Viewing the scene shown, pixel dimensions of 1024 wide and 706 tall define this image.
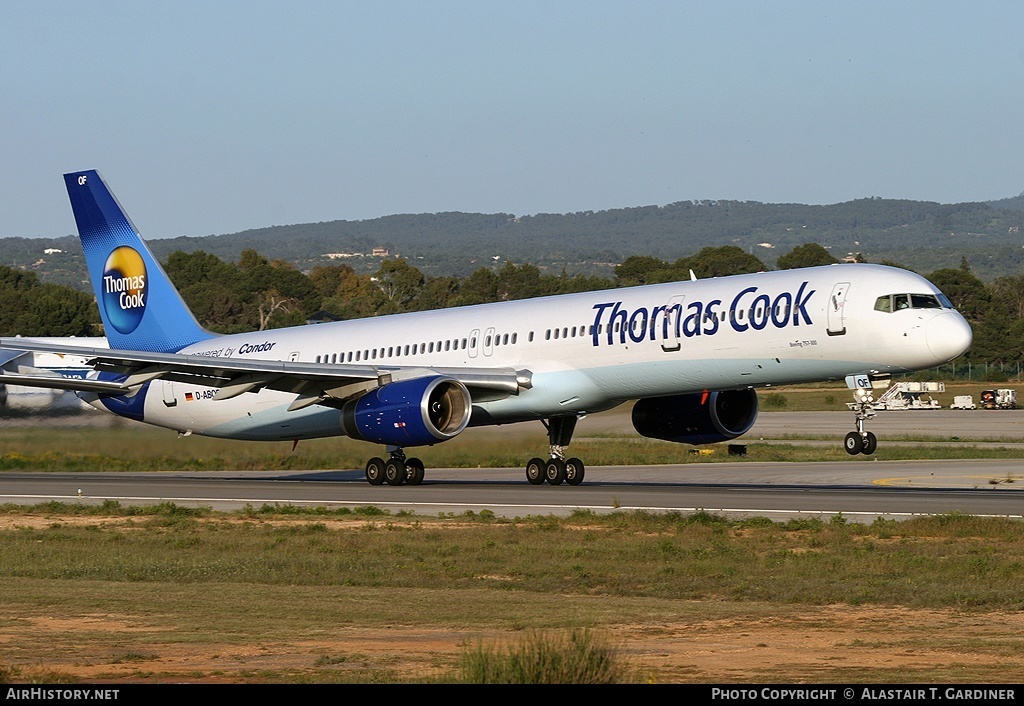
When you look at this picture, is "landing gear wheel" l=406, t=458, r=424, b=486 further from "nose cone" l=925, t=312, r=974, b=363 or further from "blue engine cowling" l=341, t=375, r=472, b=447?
"nose cone" l=925, t=312, r=974, b=363

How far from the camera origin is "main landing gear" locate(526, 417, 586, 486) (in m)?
40.0

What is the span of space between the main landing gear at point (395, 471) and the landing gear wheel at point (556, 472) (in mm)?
3682

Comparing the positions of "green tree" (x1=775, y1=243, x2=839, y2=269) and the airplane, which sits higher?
"green tree" (x1=775, y1=243, x2=839, y2=269)

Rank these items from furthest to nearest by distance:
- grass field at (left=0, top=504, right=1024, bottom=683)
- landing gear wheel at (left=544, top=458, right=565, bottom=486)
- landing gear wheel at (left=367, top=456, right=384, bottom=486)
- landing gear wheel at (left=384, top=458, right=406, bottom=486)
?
landing gear wheel at (left=367, top=456, right=384, bottom=486)
landing gear wheel at (left=384, top=458, right=406, bottom=486)
landing gear wheel at (left=544, top=458, right=565, bottom=486)
grass field at (left=0, top=504, right=1024, bottom=683)

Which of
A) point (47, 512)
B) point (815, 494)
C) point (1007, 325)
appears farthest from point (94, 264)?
point (1007, 325)

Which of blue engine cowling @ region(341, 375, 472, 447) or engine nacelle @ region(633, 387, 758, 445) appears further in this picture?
engine nacelle @ region(633, 387, 758, 445)

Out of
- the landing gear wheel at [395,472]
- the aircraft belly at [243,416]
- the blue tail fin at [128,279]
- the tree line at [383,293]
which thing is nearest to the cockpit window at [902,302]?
the landing gear wheel at [395,472]

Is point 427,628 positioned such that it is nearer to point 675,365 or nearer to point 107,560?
point 107,560

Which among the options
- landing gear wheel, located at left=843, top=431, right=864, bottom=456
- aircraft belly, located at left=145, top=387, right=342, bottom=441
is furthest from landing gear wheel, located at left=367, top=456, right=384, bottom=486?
landing gear wheel, located at left=843, top=431, right=864, bottom=456

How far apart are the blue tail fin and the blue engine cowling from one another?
1217 cm

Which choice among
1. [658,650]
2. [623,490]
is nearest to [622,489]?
[623,490]

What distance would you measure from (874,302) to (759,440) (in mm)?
39486

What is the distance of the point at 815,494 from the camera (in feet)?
117

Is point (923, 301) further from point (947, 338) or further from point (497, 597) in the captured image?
point (497, 597)
